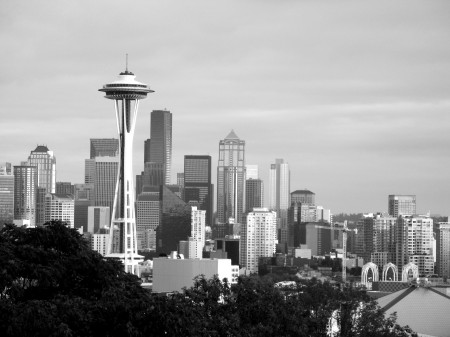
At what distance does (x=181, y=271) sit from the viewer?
11331 centimetres

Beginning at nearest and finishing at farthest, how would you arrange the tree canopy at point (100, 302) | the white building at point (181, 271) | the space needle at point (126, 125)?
the tree canopy at point (100, 302)
the white building at point (181, 271)
the space needle at point (126, 125)

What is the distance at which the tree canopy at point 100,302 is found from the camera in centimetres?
3884

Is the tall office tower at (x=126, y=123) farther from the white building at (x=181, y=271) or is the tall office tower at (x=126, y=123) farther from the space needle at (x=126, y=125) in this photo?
the white building at (x=181, y=271)

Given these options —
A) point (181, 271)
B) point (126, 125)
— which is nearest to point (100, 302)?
point (181, 271)

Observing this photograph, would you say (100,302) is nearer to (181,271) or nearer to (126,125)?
(181,271)

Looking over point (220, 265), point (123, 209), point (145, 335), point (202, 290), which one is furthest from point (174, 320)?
point (123, 209)

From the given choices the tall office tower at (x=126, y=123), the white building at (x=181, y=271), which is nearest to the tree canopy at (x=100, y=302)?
the white building at (x=181, y=271)

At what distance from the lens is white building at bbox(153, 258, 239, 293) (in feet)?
362

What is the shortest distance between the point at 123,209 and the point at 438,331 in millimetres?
105243

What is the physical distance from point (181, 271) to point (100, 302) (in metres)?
73.0

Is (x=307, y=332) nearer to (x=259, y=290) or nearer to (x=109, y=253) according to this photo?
(x=259, y=290)

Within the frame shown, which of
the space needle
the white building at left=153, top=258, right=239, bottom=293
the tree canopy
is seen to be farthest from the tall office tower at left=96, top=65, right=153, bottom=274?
the tree canopy

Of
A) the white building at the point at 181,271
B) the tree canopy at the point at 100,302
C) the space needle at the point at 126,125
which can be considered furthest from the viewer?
the space needle at the point at 126,125

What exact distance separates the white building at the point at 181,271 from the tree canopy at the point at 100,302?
5491 centimetres
